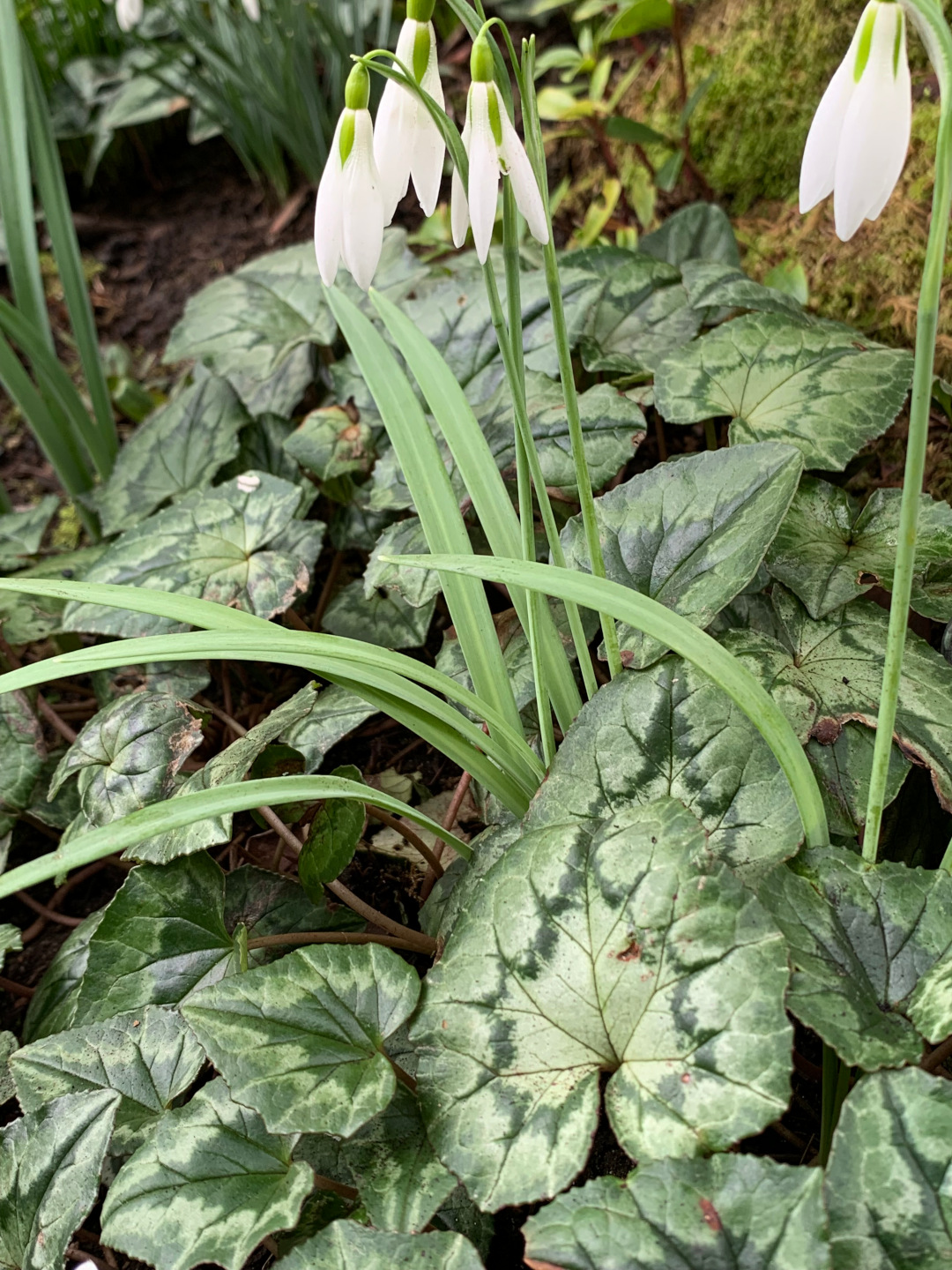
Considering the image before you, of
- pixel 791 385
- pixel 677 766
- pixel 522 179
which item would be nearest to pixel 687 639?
pixel 677 766

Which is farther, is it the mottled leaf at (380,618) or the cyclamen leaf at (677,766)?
the mottled leaf at (380,618)

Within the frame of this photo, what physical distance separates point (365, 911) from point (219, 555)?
67cm

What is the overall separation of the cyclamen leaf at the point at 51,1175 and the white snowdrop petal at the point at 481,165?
0.95 metres

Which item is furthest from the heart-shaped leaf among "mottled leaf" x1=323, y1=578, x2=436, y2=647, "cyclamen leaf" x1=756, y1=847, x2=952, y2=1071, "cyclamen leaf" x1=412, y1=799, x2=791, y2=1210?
"mottled leaf" x1=323, y1=578, x2=436, y2=647

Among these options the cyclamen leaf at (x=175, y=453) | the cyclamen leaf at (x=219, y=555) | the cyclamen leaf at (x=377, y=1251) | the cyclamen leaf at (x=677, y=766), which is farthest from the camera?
the cyclamen leaf at (x=175, y=453)

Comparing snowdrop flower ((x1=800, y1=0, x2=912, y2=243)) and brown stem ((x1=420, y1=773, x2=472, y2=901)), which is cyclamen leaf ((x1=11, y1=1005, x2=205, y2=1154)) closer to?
brown stem ((x1=420, y1=773, x2=472, y2=901))

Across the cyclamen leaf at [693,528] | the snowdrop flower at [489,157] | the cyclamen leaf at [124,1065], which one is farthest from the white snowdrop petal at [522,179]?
the cyclamen leaf at [124,1065]

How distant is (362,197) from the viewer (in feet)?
2.82

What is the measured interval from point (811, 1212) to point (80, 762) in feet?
3.52

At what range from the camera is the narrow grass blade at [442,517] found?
1.28 metres

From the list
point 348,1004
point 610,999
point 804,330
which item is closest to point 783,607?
point 804,330

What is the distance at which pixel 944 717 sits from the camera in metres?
1.15

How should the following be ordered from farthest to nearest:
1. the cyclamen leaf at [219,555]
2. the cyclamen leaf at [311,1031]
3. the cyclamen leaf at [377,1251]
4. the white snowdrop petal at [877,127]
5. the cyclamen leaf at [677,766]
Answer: the cyclamen leaf at [219,555]
the cyclamen leaf at [677,766]
the cyclamen leaf at [311,1031]
the cyclamen leaf at [377,1251]
the white snowdrop petal at [877,127]

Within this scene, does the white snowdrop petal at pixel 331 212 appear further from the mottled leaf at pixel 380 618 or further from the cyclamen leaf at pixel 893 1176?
the cyclamen leaf at pixel 893 1176
